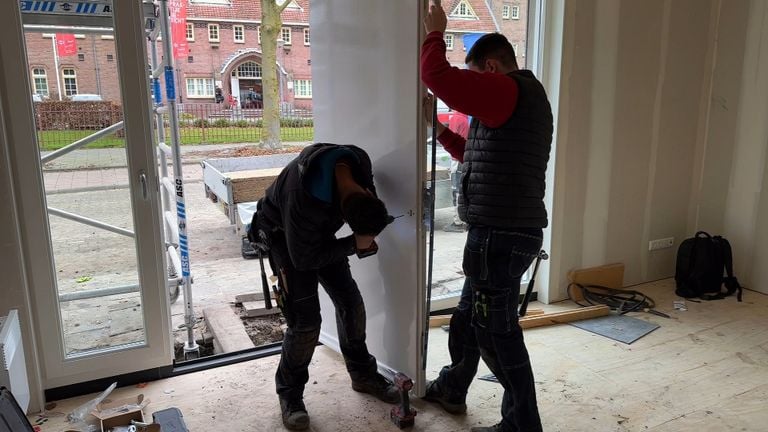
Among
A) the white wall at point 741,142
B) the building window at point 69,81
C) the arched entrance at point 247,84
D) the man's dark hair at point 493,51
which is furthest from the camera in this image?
the arched entrance at point 247,84

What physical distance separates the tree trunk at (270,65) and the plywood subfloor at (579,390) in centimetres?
789

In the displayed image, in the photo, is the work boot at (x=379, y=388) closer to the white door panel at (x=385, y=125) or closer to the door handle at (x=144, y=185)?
the white door panel at (x=385, y=125)

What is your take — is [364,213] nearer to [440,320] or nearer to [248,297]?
[440,320]

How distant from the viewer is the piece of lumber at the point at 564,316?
3168 millimetres

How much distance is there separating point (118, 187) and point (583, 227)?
9.08 ft

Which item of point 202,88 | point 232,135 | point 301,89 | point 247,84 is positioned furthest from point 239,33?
point 232,135

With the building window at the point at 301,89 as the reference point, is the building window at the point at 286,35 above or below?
above

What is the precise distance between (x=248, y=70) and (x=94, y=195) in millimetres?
15159

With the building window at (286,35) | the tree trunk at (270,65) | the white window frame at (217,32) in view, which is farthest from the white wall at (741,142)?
the white window frame at (217,32)

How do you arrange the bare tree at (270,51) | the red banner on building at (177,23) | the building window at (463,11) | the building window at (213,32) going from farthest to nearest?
1. the building window at (213,32)
2. the bare tree at (270,51)
3. the red banner on building at (177,23)
4. the building window at (463,11)

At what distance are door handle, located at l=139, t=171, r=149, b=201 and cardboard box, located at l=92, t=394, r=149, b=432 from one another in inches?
34.0

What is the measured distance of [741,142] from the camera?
369 centimetres

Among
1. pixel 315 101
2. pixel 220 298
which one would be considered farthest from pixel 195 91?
pixel 315 101

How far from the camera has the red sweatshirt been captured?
168 cm
